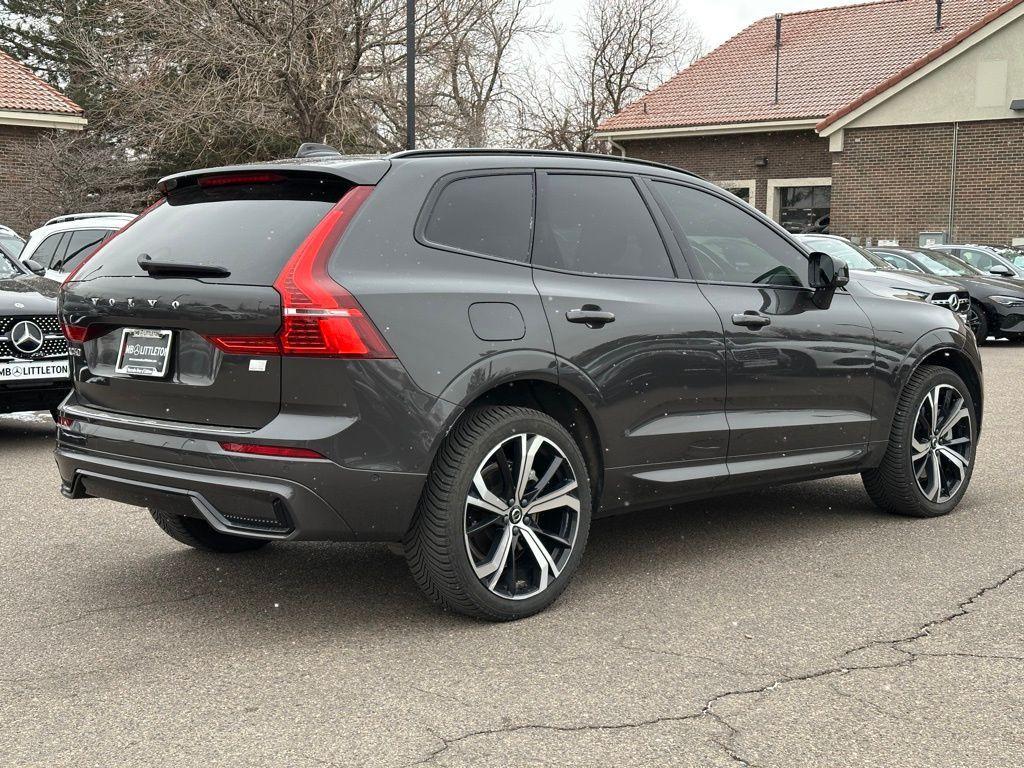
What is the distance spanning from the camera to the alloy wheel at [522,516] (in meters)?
4.42

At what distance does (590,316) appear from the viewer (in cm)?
475

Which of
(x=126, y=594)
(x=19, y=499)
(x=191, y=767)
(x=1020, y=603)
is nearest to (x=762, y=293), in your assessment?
(x=1020, y=603)

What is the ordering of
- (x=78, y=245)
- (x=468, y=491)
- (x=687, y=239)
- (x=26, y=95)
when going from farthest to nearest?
(x=26, y=95) → (x=78, y=245) → (x=687, y=239) → (x=468, y=491)

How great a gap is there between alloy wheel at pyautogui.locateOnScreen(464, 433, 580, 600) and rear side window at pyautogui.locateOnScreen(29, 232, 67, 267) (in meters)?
12.4

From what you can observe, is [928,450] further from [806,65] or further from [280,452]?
[806,65]

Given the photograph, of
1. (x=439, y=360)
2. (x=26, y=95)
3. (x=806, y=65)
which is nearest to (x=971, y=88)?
(x=806, y=65)

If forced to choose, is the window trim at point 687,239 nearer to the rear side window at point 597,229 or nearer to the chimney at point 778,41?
the rear side window at point 597,229

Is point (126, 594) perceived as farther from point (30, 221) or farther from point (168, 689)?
point (30, 221)

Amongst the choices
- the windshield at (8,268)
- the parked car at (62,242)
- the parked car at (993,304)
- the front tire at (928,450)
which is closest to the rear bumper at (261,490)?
the front tire at (928,450)

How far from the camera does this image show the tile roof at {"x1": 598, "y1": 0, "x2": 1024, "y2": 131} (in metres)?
33.2

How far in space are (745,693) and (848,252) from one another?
569 inches

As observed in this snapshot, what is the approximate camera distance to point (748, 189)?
3362cm

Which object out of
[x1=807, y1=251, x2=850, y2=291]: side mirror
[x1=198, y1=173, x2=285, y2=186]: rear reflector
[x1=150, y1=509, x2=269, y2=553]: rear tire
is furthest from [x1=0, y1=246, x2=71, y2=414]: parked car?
[x1=807, y1=251, x2=850, y2=291]: side mirror

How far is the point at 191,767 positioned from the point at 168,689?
2.04 feet
